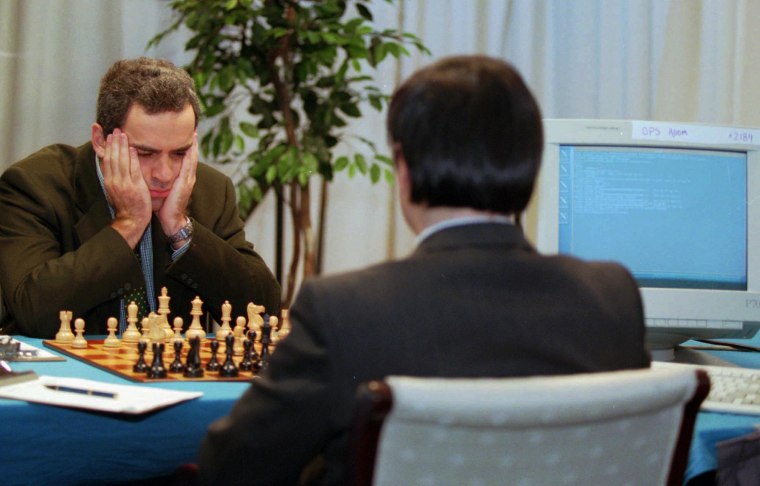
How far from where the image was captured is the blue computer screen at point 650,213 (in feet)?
8.01

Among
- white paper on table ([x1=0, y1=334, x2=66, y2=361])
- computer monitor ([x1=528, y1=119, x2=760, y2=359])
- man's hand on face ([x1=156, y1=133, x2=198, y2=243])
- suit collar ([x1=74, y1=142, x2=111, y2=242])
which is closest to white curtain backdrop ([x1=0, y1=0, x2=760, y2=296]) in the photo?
suit collar ([x1=74, y1=142, x2=111, y2=242])

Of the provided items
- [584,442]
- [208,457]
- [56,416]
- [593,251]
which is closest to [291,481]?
[208,457]

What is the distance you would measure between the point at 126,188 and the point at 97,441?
1.16 metres

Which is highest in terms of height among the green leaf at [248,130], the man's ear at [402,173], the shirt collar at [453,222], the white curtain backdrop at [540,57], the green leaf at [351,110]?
the white curtain backdrop at [540,57]

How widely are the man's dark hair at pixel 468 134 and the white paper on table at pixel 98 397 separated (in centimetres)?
60

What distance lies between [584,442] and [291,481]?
40cm

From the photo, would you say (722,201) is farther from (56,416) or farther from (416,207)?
(56,416)

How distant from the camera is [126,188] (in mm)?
2672

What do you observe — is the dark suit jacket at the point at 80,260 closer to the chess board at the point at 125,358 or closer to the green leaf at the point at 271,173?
the chess board at the point at 125,358

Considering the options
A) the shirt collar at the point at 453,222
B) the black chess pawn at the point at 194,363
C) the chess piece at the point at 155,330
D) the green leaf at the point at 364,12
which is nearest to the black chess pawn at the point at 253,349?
the black chess pawn at the point at 194,363

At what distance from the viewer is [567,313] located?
1.28m

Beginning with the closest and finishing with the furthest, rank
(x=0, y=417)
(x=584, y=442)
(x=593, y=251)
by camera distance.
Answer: (x=584, y=442) → (x=0, y=417) → (x=593, y=251)

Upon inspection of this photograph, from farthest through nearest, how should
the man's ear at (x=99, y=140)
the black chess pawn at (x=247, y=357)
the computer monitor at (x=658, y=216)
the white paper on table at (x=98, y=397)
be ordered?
the man's ear at (x=99, y=140), the computer monitor at (x=658, y=216), the black chess pawn at (x=247, y=357), the white paper on table at (x=98, y=397)

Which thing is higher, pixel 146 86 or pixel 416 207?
pixel 146 86
